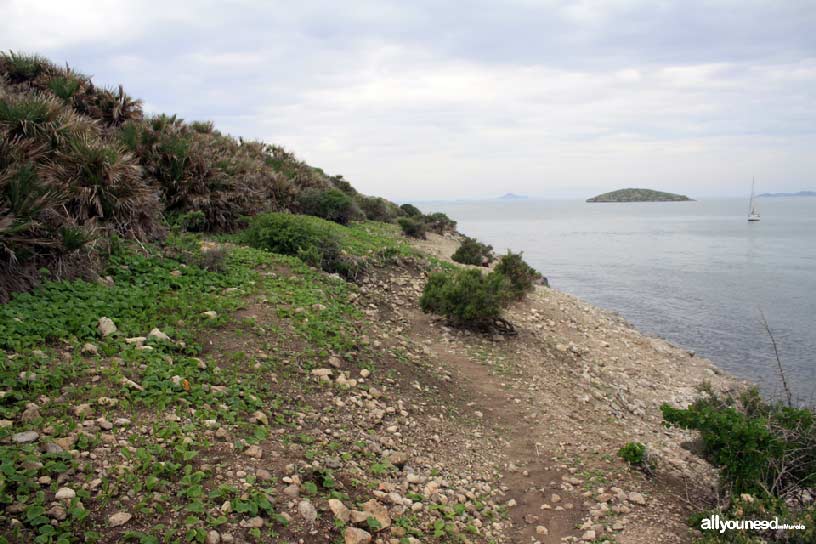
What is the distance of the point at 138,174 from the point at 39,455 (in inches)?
245

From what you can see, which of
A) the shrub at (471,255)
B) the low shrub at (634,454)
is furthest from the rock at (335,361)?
the shrub at (471,255)

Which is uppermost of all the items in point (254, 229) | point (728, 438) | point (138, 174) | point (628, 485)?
point (138, 174)

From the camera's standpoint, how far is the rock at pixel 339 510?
3.61m

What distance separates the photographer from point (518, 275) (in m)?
11.3

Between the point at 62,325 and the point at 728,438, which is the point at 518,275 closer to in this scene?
the point at 728,438

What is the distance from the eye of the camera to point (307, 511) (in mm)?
3553

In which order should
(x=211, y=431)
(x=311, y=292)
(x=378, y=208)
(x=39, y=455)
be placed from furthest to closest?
1. (x=378, y=208)
2. (x=311, y=292)
3. (x=211, y=431)
4. (x=39, y=455)

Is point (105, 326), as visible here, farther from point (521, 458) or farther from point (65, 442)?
point (521, 458)

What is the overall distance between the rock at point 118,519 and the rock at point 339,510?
124 centimetres

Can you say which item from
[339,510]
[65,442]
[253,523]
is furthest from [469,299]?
[65,442]

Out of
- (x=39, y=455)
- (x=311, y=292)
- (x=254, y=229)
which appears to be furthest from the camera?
(x=254, y=229)

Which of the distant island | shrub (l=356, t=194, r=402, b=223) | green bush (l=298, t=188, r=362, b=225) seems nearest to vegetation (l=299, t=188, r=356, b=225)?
green bush (l=298, t=188, r=362, b=225)

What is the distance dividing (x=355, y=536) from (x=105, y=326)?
3328mm

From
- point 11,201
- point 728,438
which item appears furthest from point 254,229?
point 728,438
